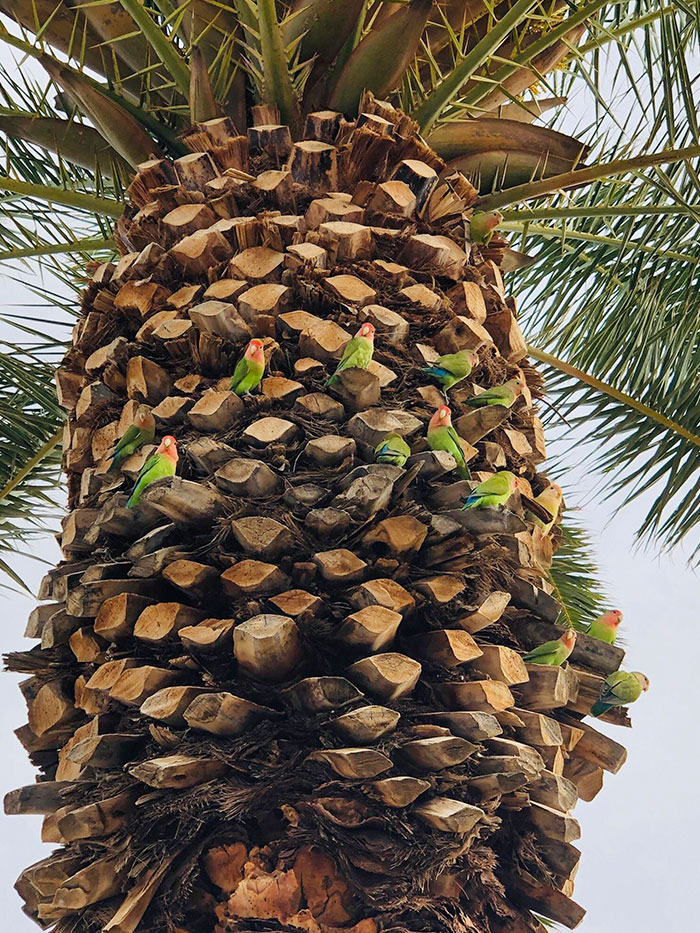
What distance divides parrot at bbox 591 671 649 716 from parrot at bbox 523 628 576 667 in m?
0.19

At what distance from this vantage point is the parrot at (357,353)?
291 cm

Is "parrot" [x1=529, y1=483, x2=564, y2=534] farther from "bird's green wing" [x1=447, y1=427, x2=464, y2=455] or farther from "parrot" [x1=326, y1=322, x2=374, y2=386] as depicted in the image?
"parrot" [x1=326, y1=322, x2=374, y2=386]

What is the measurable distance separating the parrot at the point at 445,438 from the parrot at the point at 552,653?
50 centimetres

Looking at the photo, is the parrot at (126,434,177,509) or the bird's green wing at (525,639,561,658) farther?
the bird's green wing at (525,639,561,658)

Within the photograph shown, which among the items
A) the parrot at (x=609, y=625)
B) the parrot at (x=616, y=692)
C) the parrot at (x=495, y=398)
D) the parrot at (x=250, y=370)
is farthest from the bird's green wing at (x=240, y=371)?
the parrot at (x=609, y=625)

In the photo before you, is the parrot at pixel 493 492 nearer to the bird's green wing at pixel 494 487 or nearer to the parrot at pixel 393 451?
the bird's green wing at pixel 494 487

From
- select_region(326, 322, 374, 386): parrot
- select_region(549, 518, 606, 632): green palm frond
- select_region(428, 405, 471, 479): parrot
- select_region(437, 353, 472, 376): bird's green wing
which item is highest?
select_region(437, 353, 472, 376): bird's green wing

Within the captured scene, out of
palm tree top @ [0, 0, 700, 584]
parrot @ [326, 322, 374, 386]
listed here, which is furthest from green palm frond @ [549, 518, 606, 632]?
parrot @ [326, 322, 374, 386]

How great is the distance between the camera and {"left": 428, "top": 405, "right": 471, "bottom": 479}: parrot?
9.59 ft

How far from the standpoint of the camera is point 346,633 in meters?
2.56

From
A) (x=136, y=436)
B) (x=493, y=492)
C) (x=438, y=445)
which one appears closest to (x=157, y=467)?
(x=136, y=436)

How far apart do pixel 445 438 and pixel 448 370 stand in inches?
→ 11.1

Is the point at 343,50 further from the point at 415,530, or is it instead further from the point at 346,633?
the point at 346,633

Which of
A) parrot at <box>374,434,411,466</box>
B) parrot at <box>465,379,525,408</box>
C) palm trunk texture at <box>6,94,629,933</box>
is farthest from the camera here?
parrot at <box>465,379,525,408</box>
